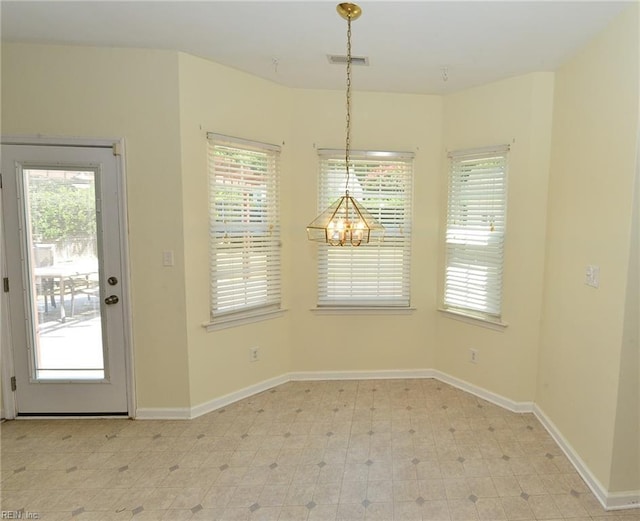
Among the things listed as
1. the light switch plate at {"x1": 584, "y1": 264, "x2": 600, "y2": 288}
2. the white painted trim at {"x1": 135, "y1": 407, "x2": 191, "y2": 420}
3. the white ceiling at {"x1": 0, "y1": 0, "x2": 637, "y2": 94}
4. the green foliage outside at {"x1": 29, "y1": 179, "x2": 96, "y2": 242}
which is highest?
the white ceiling at {"x1": 0, "y1": 0, "x2": 637, "y2": 94}

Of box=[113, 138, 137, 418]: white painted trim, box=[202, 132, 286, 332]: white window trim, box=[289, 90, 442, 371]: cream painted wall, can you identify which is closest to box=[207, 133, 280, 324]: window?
box=[202, 132, 286, 332]: white window trim

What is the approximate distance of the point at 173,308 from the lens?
2.86 meters

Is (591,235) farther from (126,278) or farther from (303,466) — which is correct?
(126,278)

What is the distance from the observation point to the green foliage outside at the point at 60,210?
2.73 metres

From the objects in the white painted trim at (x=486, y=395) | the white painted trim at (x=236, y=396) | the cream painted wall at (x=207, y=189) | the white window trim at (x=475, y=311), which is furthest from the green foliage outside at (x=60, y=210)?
the white painted trim at (x=486, y=395)

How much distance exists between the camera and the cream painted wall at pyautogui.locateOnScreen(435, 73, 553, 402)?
2879 millimetres

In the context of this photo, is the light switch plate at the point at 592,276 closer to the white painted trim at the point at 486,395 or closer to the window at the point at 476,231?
the window at the point at 476,231

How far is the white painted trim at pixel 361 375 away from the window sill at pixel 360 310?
613 millimetres

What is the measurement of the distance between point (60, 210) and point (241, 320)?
1645mm

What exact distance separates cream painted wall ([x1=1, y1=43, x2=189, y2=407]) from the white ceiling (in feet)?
0.47

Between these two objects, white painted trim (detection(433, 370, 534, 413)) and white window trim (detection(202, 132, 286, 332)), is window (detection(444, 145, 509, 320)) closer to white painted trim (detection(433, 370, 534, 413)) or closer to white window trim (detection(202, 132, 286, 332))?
white painted trim (detection(433, 370, 534, 413))

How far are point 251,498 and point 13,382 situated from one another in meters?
2.20

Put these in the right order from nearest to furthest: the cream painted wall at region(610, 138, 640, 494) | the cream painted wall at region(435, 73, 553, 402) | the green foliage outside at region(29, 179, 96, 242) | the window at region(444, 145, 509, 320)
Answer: the cream painted wall at region(610, 138, 640, 494)
the green foliage outside at region(29, 179, 96, 242)
the cream painted wall at region(435, 73, 553, 402)
the window at region(444, 145, 509, 320)

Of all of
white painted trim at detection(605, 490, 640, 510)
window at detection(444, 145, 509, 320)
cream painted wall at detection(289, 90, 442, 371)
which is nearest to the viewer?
white painted trim at detection(605, 490, 640, 510)
